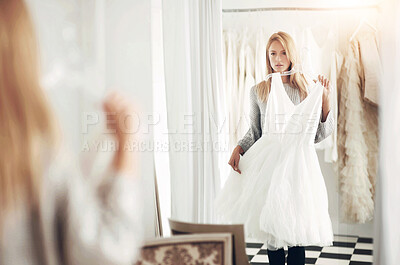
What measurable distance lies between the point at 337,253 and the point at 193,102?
59.2 inches

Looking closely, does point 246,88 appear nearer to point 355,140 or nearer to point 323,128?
point 323,128

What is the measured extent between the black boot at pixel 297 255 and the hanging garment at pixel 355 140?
2.95ft

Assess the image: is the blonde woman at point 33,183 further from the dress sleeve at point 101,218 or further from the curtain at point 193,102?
the curtain at point 193,102

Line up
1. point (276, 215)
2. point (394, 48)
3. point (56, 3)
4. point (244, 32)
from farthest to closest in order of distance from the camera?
point (244, 32)
point (276, 215)
point (394, 48)
point (56, 3)

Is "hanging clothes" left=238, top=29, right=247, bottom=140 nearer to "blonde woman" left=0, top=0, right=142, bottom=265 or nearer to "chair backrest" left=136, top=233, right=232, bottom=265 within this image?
"chair backrest" left=136, top=233, right=232, bottom=265

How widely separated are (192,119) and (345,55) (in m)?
1.33

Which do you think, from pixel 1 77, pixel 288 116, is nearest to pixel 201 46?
pixel 288 116

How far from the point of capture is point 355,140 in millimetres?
3092

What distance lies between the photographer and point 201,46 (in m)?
2.44

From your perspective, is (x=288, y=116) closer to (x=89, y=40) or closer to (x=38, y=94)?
(x=89, y=40)

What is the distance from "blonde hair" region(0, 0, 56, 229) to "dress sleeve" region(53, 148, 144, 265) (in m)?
0.12

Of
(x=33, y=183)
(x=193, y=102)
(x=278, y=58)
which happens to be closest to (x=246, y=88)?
(x=278, y=58)

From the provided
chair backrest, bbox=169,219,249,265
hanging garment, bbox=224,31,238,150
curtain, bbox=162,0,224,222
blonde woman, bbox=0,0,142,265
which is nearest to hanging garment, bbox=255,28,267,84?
hanging garment, bbox=224,31,238,150

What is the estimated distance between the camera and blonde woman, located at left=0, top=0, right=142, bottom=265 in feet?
4.26
